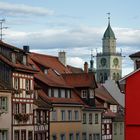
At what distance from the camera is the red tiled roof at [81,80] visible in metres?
85.1

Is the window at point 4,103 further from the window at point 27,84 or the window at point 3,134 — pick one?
the window at point 27,84

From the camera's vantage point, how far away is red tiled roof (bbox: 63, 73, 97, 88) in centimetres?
8512

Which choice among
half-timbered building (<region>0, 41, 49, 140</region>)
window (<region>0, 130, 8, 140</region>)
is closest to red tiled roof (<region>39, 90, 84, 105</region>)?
half-timbered building (<region>0, 41, 49, 140</region>)

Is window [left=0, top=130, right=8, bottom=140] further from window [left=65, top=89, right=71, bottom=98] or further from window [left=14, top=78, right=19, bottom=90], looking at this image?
window [left=65, top=89, right=71, bottom=98]

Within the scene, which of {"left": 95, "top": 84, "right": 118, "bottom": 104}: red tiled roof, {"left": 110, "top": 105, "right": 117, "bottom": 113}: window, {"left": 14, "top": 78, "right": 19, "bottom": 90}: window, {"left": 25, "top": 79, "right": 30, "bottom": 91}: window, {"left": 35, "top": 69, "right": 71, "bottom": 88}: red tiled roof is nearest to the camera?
{"left": 14, "top": 78, "right": 19, "bottom": 90}: window

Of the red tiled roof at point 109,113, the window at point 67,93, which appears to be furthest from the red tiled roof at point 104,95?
the window at point 67,93

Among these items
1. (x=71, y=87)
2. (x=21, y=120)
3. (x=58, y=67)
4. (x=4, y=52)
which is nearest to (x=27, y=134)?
(x=21, y=120)

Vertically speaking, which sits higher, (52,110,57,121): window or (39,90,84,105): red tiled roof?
(39,90,84,105): red tiled roof

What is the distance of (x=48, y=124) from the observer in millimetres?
75312

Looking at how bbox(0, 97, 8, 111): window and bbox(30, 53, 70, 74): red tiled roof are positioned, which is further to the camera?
bbox(30, 53, 70, 74): red tiled roof

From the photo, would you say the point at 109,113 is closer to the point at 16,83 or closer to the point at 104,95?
the point at 104,95

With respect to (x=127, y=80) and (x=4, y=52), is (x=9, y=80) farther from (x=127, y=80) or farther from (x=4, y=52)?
(x=127, y=80)

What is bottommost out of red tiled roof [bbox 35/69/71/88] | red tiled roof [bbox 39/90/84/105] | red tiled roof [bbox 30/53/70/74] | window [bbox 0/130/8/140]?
window [bbox 0/130/8/140]

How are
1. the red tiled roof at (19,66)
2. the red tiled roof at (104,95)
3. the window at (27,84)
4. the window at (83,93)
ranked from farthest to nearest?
the red tiled roof at (104,95), the window at (83,93), the window at (27,84), the red tiled roof at (19,66)
